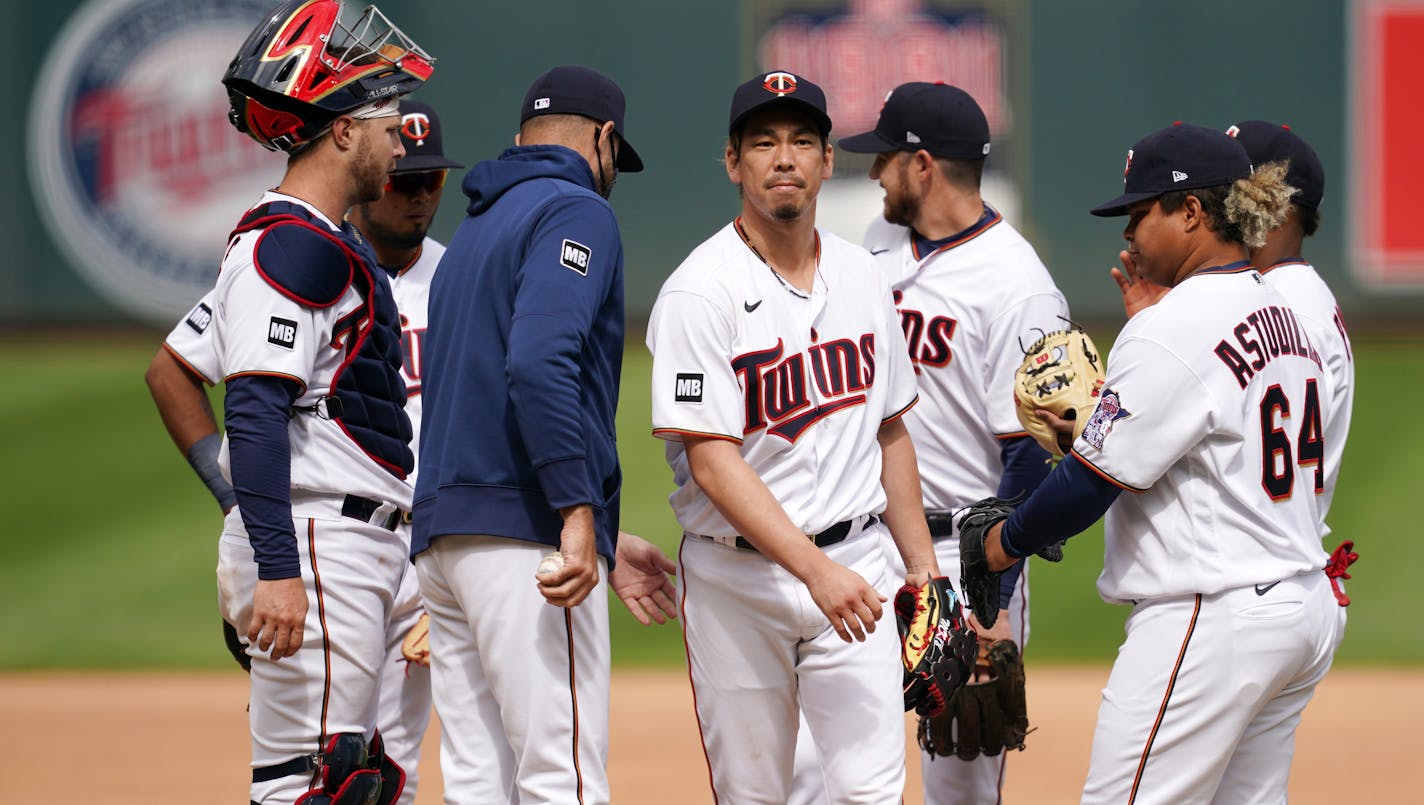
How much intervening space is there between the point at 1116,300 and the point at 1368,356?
2304 millimetres

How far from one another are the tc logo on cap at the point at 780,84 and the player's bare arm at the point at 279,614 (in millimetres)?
1530

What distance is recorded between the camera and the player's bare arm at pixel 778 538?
335 centimetres

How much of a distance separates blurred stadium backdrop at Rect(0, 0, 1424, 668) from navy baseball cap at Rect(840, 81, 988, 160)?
8600mm

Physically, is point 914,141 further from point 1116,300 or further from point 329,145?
point 1116,300

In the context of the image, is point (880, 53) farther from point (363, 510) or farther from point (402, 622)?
point (363, 510)

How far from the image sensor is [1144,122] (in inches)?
550

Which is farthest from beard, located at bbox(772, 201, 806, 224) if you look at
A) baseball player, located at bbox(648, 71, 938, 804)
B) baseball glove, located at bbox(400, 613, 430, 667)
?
Result: baseball glove, located at bbox(400, 613, 430, 667)

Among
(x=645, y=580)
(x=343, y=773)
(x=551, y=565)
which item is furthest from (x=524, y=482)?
(x=343, y=773)

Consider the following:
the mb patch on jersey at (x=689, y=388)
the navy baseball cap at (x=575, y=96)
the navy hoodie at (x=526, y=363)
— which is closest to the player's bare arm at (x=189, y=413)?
the navy hoodie at (x=526, y=363)

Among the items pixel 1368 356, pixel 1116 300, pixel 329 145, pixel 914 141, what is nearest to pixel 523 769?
pixel 329 145

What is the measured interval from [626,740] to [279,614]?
11.9ft

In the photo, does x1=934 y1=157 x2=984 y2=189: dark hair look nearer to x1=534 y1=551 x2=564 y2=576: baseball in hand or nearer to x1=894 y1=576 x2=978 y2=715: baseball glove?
x1=894 y1=576 x2=978 y2=715: baseball glove

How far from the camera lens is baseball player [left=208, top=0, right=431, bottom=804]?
3387 mm

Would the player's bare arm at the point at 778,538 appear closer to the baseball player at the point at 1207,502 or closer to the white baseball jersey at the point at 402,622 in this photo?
the baseball player at the point at 1207,502
